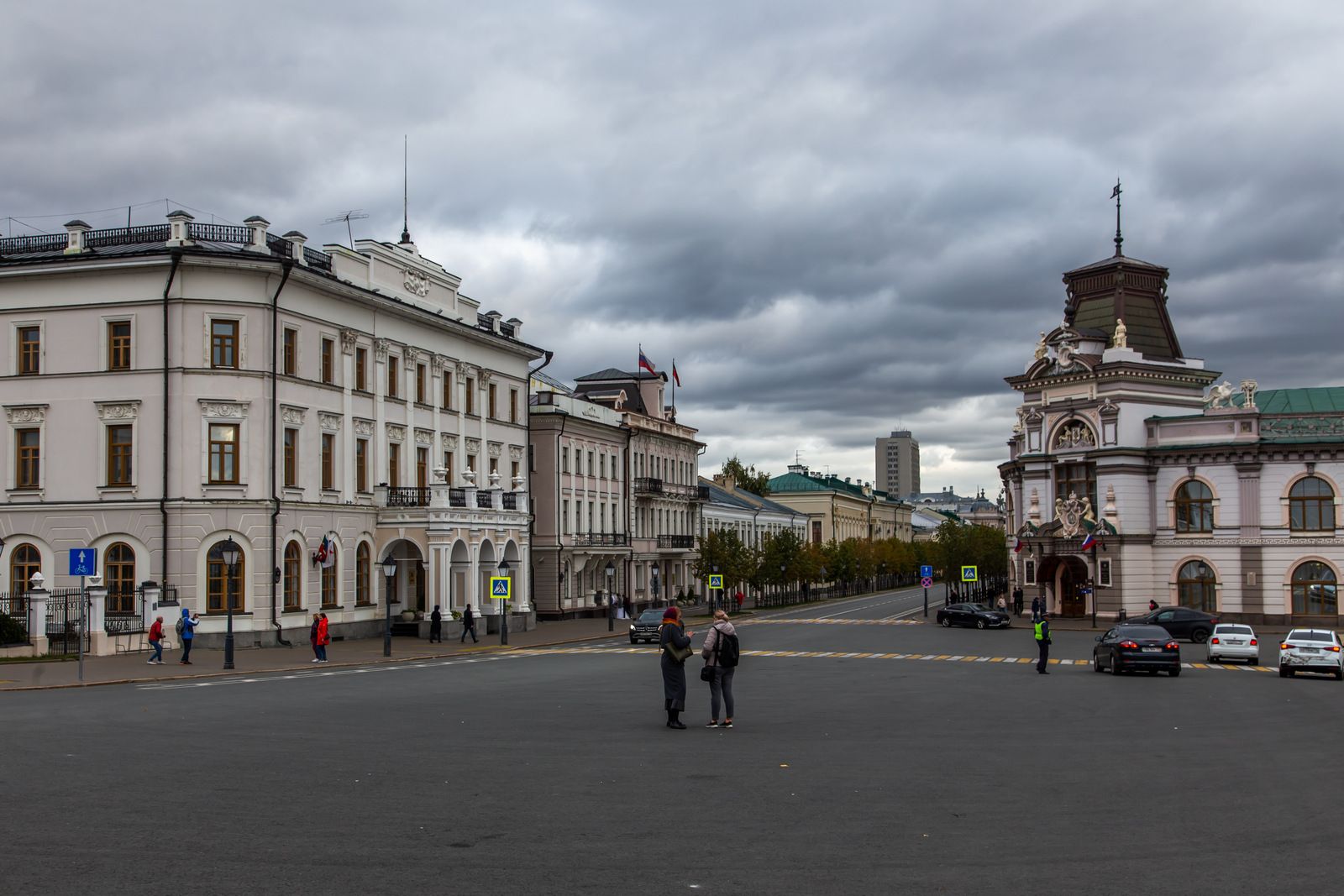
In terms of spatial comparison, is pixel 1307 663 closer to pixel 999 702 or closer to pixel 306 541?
pixel 999 702

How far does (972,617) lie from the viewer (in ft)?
211

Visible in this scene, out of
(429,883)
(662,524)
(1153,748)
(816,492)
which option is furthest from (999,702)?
(816,492)

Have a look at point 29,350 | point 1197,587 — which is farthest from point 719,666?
point 1197,587

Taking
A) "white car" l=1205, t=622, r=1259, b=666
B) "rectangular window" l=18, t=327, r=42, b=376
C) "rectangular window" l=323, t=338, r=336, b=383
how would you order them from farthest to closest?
"rectangular window" l=323, t=338, r=336, b=383 < "rectangular window" l=18, t=327, r=42, b=376 < "white car" l=1205, t=622, r=1259, b=666

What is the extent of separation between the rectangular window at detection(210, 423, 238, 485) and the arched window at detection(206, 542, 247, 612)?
2280mm

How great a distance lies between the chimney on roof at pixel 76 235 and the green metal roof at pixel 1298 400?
174 feet

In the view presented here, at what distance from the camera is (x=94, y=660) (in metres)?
36.6

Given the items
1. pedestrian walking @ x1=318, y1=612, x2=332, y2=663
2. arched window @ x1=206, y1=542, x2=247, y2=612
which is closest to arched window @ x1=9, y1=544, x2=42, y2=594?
arched window @ x1=206, y1=542, x2=247, y2=612

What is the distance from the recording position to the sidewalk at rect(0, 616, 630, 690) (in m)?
31.5

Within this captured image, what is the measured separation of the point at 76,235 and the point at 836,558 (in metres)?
75.9

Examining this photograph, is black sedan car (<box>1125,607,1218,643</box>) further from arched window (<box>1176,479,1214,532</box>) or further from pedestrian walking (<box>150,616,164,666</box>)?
pedestrian walking (<box>150,616,164,666</box>)

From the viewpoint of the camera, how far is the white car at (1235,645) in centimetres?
3947

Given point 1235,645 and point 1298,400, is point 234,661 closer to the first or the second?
point 1235,645

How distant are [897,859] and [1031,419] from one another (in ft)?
201
